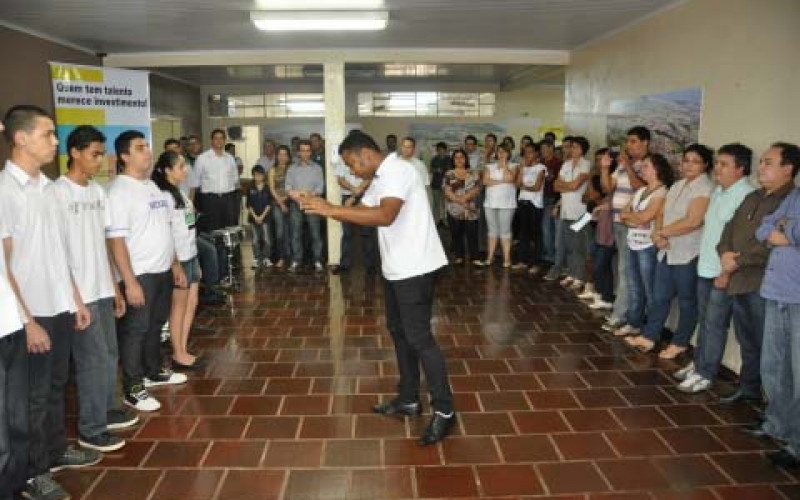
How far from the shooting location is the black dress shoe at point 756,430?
3.25 m

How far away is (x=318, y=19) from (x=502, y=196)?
123 inches

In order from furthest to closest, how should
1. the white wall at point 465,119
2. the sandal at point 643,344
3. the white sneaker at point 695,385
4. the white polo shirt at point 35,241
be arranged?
the white wall at point 465,119, the sandal at point 643,344, the white sneaker at point 695,385, the white polo shirt at point 35,241

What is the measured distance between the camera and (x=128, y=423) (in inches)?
135

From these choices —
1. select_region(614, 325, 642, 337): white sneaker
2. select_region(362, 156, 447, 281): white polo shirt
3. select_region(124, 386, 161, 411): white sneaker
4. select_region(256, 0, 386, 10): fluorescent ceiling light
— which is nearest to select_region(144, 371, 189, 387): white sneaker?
select_region(124, 386, 161, 411): white sneaker

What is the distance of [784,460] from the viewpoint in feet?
9.69

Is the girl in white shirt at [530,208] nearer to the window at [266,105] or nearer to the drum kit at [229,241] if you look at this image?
the drum kit at [229,241]

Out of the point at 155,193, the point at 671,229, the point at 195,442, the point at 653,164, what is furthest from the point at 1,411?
the point at 653,164

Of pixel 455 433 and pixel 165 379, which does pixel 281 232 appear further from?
pixel 455 433

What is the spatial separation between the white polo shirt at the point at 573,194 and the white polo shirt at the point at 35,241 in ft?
16.4

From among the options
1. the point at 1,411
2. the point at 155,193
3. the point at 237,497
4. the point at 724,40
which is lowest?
the point at 237,497

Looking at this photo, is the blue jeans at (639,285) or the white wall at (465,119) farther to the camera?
Answer: the white wall at (465,119)

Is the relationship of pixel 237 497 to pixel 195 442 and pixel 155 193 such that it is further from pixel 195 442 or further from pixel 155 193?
pixel 155 193

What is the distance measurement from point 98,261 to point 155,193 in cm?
69

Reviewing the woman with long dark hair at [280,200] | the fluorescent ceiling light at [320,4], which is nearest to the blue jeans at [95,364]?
the fluorescent ceiling light at [320,4]
